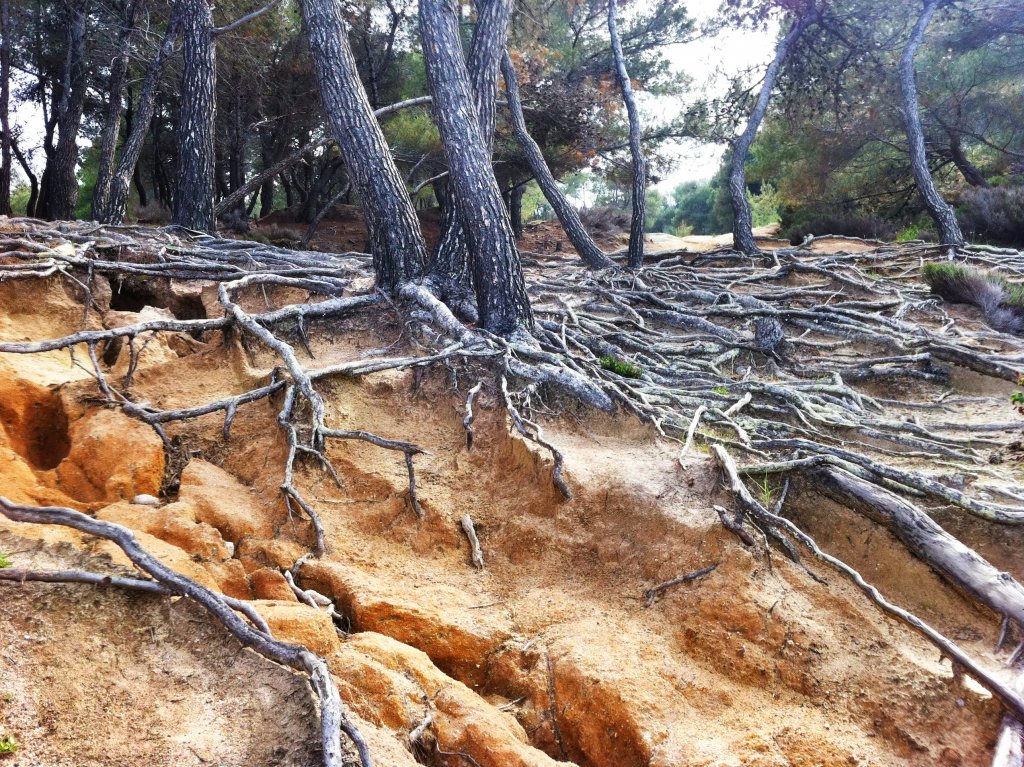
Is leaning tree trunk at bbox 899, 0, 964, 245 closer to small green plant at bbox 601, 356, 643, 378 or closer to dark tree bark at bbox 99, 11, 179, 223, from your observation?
small green plant at bbox 601, 356, 643, 378

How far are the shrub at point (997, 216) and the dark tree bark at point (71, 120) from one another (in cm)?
1488

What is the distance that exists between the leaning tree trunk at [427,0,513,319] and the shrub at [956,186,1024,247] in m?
10.2

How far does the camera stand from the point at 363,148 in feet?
16.9

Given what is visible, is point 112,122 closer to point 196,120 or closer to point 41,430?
point 196,120

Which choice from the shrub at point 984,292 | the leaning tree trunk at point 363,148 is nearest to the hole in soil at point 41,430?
the leaning tree trunk at point 363,148

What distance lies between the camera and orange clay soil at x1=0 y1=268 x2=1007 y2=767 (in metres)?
1.66

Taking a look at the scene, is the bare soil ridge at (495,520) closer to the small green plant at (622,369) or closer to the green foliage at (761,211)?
the small green plant at (622,369)

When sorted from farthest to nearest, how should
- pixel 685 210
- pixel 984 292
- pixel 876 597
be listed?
1. pixel 685 210
2. pixel 984 292
3. pixel 876 597

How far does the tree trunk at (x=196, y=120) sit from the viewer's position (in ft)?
24.9

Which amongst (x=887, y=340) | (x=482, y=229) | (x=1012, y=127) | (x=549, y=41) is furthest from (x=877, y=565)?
(x=1012, y=127)

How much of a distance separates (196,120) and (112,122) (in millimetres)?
2630

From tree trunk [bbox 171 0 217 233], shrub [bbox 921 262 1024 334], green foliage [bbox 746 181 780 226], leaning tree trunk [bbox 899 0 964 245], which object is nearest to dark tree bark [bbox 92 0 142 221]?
tree trunk [bbox 171 0 217 233]

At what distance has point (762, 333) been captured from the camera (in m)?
6.08

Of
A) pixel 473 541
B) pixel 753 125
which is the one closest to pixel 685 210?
pixel 753 125
